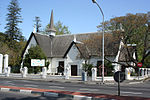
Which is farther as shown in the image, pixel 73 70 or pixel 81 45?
pixel 73 70

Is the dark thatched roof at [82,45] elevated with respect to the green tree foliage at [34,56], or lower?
elevated

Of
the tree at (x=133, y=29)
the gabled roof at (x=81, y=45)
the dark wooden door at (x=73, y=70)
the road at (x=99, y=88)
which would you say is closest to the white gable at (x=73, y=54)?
the gabled roof at (x=81, y=45)

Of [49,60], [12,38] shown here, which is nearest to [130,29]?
[49,60]

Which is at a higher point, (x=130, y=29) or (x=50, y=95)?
(x=130, y=29)

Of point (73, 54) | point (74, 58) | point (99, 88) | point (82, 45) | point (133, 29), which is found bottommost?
point (99, 88)

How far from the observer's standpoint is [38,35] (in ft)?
132

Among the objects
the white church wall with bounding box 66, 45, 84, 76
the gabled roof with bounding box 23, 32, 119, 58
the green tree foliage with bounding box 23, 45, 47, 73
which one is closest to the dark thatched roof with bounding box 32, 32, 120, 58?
the gabled roof with bounding box 23, 32, 119, 58

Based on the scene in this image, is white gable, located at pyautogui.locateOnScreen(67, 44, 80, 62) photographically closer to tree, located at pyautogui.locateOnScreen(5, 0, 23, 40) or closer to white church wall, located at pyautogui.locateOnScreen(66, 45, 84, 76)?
white church wall, located at pyautogui.locateOnScreen(66, 45, 84, 76)

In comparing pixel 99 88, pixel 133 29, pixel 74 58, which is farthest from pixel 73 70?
pixel 99 88

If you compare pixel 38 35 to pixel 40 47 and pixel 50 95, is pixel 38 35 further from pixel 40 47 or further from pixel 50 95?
pixel 50 95

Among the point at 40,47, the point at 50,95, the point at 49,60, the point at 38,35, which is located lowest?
the point at 50,95

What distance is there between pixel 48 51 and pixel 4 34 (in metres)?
28.2

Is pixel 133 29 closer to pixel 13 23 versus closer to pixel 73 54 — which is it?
pixel 73 54

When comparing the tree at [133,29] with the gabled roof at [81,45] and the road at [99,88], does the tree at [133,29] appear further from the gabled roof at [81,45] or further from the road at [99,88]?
the road at [99,88]
